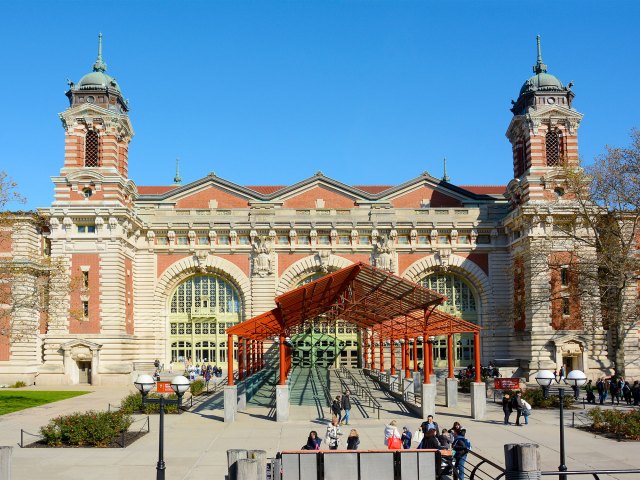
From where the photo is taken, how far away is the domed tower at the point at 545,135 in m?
55.0

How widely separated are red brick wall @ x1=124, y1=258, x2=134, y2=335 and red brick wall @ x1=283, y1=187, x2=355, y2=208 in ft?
48.0

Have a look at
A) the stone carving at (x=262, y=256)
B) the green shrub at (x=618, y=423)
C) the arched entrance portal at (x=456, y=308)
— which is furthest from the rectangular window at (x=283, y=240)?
the green shrub at (x=618, y=423)

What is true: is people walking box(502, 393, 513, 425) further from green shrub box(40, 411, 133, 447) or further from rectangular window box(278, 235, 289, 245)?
rectangular window box(278, 235, 289, 245)

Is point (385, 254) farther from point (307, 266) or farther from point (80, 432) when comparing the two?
point (80, 432)

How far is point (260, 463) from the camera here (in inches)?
535

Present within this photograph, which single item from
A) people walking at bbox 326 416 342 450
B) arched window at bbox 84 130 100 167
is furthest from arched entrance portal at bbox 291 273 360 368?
people walking at bbox 326 416 342 450

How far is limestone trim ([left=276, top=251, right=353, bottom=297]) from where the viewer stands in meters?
58.2

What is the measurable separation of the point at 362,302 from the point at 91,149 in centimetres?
3040

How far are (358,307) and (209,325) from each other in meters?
21.6

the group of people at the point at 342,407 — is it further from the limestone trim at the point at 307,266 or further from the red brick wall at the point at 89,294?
the limestone trim at the point at 307,266

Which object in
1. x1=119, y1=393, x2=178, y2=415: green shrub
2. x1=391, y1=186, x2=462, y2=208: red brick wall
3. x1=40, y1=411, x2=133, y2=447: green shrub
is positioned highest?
x1=391, y1=186, x2=462, y2=208: red brick wall

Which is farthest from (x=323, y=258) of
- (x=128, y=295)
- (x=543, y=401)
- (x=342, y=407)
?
(x=342, y=407)

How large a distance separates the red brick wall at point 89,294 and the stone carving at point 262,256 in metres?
12.6

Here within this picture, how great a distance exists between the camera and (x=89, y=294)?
51812 mm
